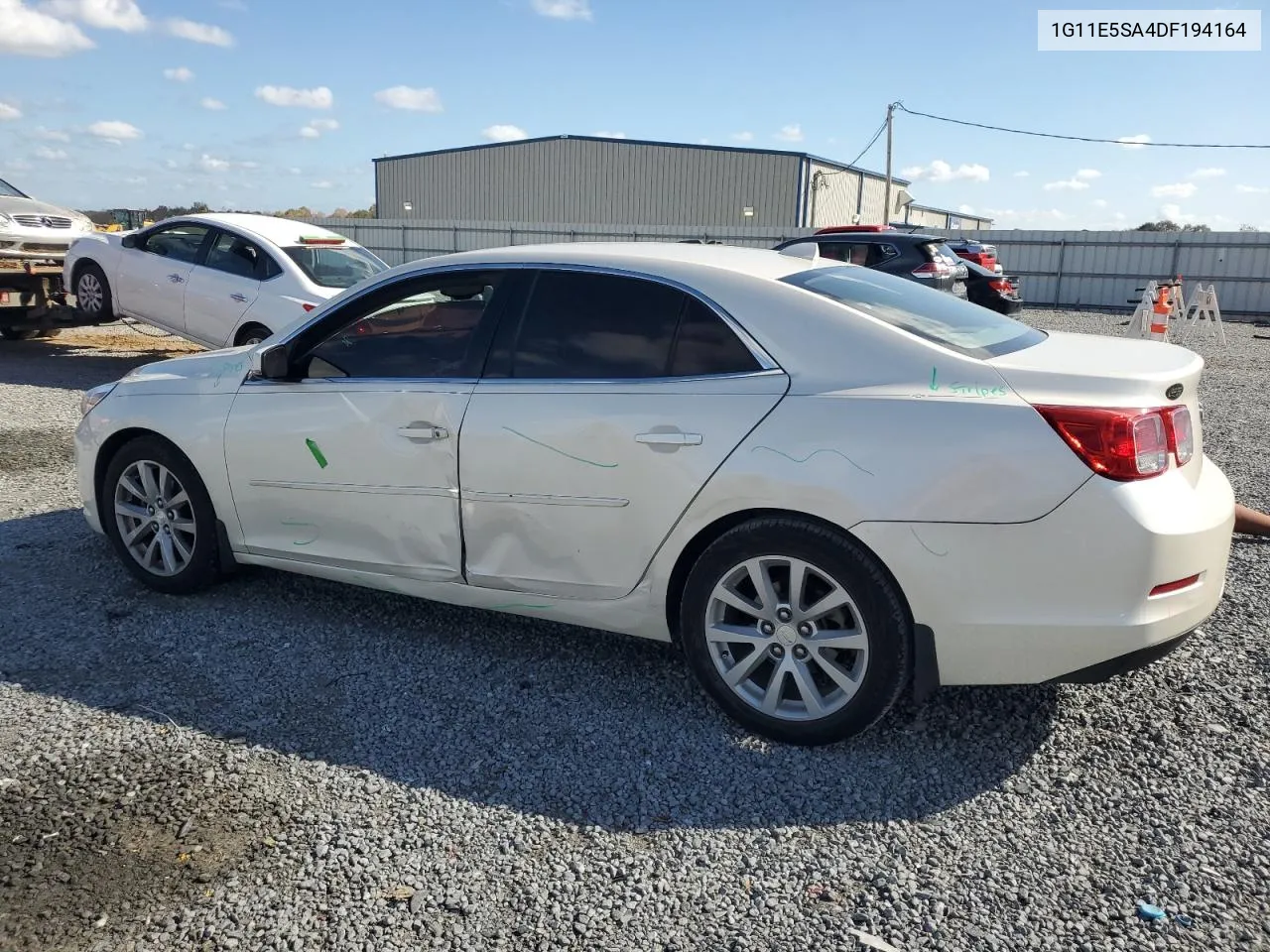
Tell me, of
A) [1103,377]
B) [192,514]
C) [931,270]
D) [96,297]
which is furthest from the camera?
[931,270]

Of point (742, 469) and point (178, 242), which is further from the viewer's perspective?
point (178, 242)

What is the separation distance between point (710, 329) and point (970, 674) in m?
1.41

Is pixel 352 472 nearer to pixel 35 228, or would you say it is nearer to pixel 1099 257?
pixel 35 228

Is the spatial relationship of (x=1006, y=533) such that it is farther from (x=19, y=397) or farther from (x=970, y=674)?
(x=19, y=397)

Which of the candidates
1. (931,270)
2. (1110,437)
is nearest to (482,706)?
(1110,437)

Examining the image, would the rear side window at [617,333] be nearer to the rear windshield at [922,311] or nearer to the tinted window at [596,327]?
the tinted window at [596,327]

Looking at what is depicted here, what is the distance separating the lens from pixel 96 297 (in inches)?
451

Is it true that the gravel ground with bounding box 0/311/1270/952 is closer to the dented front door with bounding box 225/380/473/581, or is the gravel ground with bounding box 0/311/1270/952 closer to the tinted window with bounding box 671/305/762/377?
the dented front door with bounding box 225/380/473/581

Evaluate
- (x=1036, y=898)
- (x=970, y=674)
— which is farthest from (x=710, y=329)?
(x=1036, y=898)

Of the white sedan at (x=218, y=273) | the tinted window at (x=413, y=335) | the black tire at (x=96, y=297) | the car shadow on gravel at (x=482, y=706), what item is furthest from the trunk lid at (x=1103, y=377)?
the black tire at (x=96, y=297)

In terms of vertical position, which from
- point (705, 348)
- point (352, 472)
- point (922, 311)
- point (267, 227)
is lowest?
point (352, 472)

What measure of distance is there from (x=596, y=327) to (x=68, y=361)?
11.2 meters

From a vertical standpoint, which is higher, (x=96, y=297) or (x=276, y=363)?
(x=96, y=297)

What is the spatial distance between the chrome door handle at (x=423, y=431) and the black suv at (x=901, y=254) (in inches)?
448
